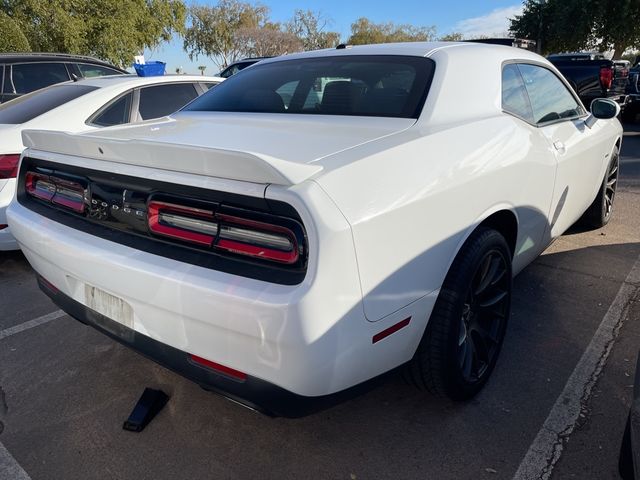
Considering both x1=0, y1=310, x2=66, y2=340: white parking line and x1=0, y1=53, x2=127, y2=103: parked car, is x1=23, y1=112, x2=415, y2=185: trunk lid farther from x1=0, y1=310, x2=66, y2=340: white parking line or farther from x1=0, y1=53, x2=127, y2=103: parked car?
x1=0, y1=53, x2=127, y2=103: parked car

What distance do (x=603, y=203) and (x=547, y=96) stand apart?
5.66 feet

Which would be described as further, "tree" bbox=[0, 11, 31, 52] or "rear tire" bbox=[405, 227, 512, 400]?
"tree" bbox=[0, 11, 31, 52]

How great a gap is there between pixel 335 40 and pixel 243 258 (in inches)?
2191

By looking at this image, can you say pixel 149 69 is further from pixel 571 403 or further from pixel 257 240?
pixel 571 403

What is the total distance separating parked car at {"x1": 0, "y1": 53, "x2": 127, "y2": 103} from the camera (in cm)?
630

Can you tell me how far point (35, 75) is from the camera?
650cm

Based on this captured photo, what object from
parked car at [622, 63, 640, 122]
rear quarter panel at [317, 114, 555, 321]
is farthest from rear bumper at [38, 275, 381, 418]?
parked car at [622, 63, 640, 122]

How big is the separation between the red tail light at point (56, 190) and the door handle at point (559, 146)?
2.47 meters

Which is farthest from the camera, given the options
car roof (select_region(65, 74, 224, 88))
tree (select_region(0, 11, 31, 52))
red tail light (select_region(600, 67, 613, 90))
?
tree (select_region(0, 11, 31, 52))

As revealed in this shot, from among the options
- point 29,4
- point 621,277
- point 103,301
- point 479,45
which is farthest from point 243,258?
point 29,4

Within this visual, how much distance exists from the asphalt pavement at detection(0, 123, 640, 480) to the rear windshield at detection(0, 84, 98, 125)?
6.99ft

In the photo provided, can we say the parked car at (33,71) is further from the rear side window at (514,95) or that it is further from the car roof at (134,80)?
the rear side window at (514,95)

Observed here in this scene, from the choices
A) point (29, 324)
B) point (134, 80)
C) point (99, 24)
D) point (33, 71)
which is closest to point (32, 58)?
point (33, 71)

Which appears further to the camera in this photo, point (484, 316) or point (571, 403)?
point (484, 316)
